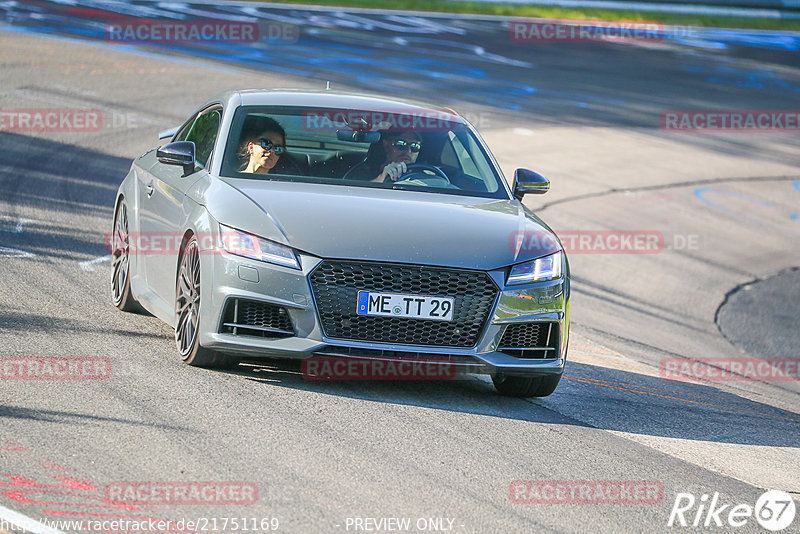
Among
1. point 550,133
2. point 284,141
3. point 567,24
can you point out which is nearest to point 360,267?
point 284,141

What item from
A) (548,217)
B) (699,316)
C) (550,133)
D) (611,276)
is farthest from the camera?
(550,133)

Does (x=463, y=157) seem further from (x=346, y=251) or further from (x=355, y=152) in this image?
(x=346, y=251)

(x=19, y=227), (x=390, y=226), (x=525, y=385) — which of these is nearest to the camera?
(x=390, y=226)

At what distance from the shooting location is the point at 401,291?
6.50m

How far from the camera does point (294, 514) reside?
15.8 feet

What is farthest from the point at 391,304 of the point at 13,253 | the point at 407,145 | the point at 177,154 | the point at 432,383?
the point at 13,253

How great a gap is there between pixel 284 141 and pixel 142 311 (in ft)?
5.47

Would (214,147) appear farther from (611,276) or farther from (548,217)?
(548,217)

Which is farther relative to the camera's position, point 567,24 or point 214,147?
point 567,24

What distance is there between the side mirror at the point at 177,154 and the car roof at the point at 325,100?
594 mm

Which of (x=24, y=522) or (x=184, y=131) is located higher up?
(x=184, y=131)

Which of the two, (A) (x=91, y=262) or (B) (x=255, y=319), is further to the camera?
(A) (x=91, y=262)

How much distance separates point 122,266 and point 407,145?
218 centimetres

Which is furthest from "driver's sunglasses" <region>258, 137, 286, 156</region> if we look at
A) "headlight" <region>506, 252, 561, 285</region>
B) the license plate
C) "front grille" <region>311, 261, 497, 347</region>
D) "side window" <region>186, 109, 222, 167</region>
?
"headlight" <region>506, 252, 561, 285</region>
